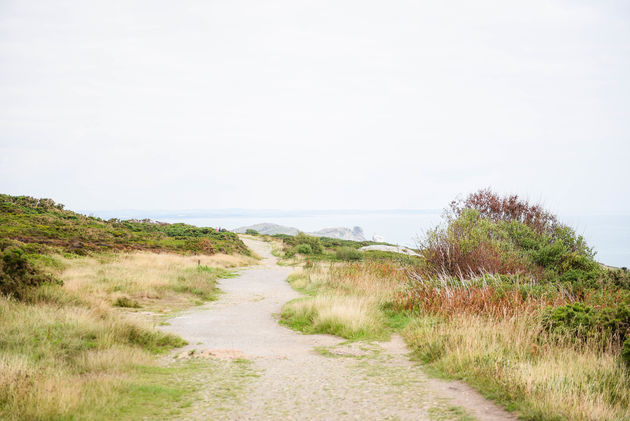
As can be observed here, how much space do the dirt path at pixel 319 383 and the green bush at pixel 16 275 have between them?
12.1 feet

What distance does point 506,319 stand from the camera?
31.0ft

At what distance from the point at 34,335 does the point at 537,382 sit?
807 cm

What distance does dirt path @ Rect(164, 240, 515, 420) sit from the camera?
541 centimetres

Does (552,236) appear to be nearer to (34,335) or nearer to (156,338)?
(156,338)

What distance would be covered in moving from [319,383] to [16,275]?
856 centimetres

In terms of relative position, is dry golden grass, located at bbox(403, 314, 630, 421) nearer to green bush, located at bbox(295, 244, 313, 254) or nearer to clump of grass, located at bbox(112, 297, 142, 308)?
clump of grass, located at bbox(112, 297, 142, 308)

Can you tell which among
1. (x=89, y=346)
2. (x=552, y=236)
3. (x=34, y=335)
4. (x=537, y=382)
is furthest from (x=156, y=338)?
(x=552, y=236)

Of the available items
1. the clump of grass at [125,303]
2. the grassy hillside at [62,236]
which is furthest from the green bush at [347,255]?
the clump of grass at [125,303]

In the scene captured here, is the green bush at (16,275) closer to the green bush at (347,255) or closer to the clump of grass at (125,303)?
the clump of grass at (125,303)

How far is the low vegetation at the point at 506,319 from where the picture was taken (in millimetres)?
5668

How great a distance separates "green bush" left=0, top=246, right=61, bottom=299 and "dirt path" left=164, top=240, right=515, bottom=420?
145 inches

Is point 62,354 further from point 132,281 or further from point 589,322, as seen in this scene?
point 132,281

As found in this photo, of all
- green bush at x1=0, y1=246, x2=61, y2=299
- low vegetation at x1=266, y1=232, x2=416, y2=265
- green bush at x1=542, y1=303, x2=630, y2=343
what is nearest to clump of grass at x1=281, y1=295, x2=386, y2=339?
green bush at x1=542, y1=303, x2=630, y2=343

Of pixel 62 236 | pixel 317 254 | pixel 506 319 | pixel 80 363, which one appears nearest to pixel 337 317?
pixel 506 319
